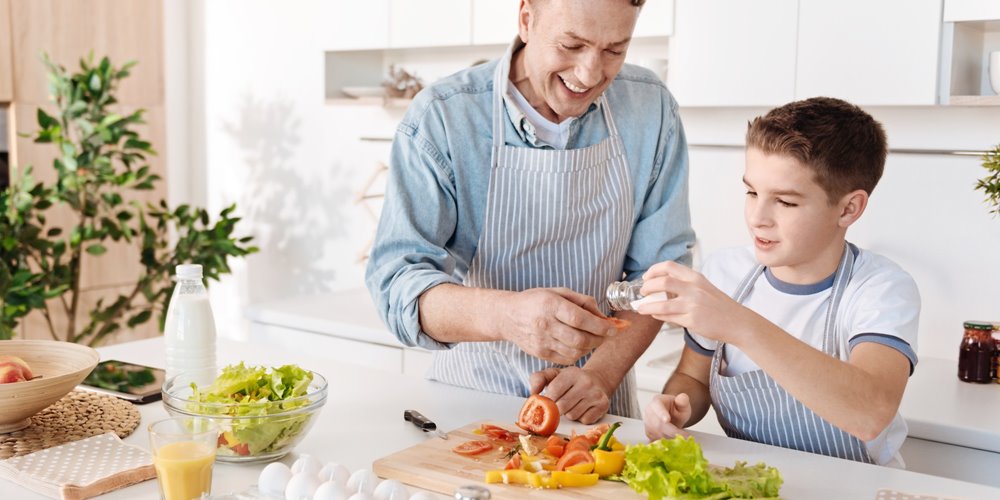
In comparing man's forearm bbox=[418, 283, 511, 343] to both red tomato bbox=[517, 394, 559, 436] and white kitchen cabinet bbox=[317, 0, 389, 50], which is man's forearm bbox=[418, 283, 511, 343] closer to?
red tomato bbox=[517, 394, 559, 436]

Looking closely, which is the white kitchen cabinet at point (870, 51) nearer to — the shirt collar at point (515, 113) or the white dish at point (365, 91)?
the shirt collar at point (515, 113)

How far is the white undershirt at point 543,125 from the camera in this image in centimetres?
190

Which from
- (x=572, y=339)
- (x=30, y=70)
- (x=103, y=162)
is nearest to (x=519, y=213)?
(x=572, y=339)

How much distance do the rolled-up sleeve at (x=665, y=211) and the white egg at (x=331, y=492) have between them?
950mm

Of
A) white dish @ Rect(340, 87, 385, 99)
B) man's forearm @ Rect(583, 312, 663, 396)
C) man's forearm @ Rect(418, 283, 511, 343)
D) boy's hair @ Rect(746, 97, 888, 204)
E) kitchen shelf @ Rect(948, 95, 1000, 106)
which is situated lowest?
man's forearm @ Rect(583, 312, 663, 396)

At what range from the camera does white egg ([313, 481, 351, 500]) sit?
121cm

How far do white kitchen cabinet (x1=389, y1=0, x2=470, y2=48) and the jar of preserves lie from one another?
177 cm

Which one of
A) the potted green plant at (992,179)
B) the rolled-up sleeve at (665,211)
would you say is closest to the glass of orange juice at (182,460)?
the rolled-up sleeve at (665,211)

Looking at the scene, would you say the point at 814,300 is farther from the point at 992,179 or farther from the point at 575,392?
the point at 992,179

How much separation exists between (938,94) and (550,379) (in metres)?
1.42

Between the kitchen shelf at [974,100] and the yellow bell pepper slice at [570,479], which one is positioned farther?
the kitchen shelf at [974,100]

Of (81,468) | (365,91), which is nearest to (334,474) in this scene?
(81,468)

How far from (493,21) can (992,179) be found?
5.15ft

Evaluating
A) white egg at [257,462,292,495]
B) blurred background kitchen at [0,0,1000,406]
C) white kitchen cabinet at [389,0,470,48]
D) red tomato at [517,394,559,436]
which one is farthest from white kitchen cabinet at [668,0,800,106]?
white egg at [257,462,292,495]
